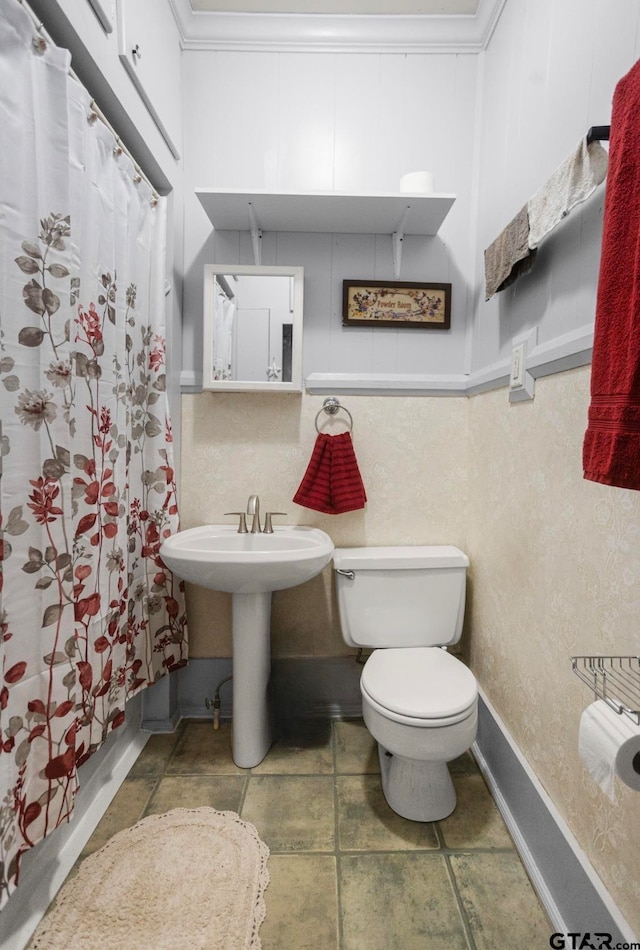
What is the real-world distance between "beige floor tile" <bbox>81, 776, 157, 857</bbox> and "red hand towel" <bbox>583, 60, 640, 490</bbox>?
1.49 m

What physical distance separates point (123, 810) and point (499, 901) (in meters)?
1.02

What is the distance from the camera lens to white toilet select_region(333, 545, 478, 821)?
3.82ft

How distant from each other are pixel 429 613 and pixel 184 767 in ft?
3.16

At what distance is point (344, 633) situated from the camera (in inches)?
61.8

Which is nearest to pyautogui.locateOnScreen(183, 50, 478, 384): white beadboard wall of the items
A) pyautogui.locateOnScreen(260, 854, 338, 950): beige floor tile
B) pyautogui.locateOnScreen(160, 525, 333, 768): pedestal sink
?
pyautogui.locateOnScreen(160, 525, 333, 768): pedestal sink

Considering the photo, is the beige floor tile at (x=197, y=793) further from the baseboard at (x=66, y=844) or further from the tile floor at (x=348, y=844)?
the baseboard at (x=66, y=844)

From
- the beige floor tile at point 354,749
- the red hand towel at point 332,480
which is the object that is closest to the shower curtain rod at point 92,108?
the red hand towel at point 332,480

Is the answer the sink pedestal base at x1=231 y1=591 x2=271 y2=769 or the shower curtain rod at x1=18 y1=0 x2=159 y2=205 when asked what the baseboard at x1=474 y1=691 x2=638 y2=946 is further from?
the shower curtain rod at x1=18 y1=0 x2=159 y2=205

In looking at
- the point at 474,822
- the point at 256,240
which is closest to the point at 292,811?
the point at 474,822

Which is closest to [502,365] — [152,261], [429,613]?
Result: [429,613]

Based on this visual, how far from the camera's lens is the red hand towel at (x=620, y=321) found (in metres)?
0.64

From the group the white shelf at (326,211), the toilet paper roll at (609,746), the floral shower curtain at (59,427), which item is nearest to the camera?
the toilet paper roll at (609,746)

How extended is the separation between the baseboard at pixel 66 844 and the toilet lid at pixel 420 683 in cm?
82

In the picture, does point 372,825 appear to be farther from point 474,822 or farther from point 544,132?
point 544,132
